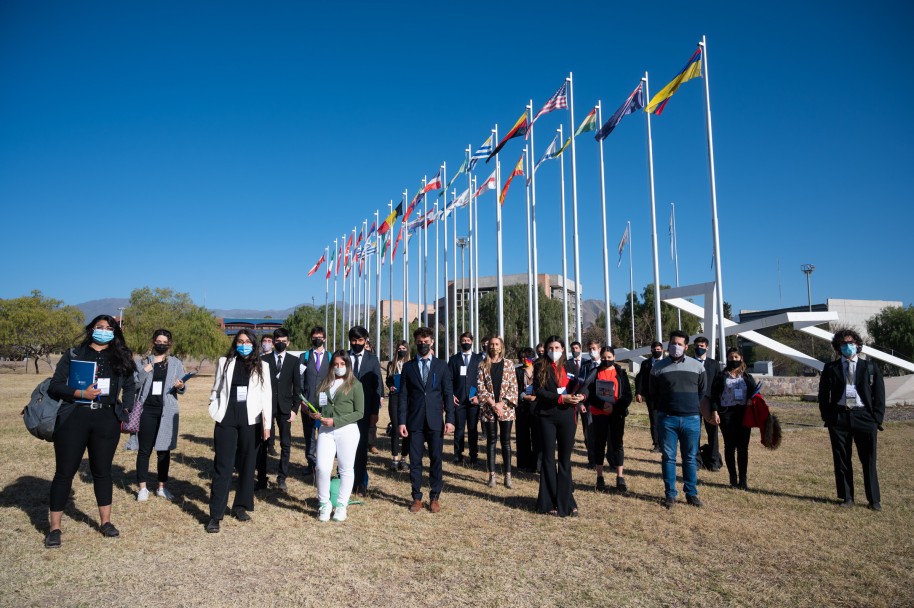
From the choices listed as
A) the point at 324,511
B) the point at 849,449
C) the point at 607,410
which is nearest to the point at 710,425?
the point at 849,449

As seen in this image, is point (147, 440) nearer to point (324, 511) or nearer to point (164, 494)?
point (164, 494)

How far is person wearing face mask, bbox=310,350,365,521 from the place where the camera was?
20.8ft

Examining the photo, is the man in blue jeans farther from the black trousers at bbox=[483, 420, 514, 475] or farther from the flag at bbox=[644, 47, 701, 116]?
the flag at bbox=[644, 47, 701, 116]

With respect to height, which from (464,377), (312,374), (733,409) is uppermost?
(312,374)

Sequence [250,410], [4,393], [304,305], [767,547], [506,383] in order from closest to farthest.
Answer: [767,547] → [250,410] → [506,383] → [4,393] → [304,305]

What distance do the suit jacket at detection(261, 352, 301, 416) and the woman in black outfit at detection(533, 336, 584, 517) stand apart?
3480 millimetres

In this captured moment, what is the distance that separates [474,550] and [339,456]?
1.96m

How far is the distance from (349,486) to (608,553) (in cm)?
283

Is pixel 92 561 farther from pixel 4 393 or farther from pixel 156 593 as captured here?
pixel 4 393

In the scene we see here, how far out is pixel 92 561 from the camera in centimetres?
501

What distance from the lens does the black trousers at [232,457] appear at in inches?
236

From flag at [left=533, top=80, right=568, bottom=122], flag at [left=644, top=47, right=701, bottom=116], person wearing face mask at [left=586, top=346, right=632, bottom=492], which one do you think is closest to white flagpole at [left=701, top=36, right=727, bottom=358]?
flag at [left=644, top=47, right=701, bottom=116]

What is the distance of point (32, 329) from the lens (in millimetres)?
50562

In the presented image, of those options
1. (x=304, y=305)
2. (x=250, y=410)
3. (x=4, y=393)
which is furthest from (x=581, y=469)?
(x=304, y=305)
